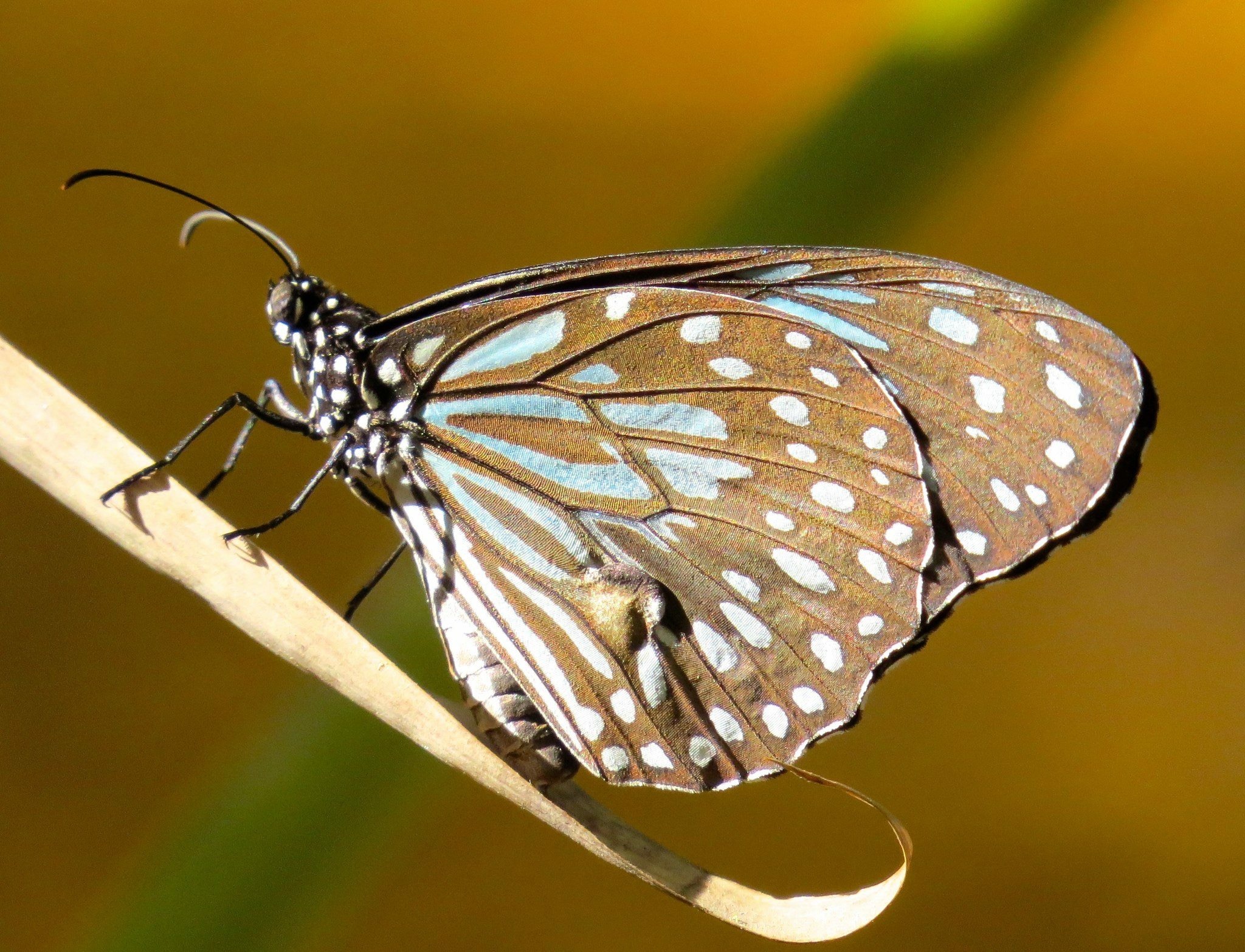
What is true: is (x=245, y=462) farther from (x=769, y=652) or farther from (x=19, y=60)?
(x=769, y=652)

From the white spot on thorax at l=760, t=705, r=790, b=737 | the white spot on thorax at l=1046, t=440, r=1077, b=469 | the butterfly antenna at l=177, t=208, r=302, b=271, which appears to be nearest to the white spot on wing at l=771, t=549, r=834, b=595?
the white spot on thorax at l=760, t=705, r=790, b=737

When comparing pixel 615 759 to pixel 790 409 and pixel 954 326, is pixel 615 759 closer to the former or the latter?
pixel 790 409

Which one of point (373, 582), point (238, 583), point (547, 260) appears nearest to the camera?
point (238, 583)

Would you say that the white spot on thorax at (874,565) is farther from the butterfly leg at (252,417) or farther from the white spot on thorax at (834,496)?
the butterfly leg at (252,417)

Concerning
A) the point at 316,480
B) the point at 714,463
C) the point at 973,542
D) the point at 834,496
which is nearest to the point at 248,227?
the point at 316,480

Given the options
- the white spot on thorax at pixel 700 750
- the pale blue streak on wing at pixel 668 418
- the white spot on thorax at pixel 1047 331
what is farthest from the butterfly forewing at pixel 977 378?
the white spot on thorax at pixel 700 750

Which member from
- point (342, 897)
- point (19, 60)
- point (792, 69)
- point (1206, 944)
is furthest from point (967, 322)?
point (19, 60)

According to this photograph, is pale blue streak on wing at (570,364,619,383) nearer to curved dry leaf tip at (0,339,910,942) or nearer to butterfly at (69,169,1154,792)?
butterfly at (69,169,1154,792)
